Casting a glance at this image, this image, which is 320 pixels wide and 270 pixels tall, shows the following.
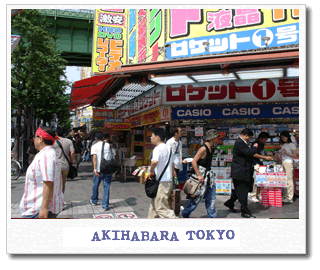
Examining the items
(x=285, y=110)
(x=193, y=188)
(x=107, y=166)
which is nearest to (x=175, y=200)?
(x=193, y=188)

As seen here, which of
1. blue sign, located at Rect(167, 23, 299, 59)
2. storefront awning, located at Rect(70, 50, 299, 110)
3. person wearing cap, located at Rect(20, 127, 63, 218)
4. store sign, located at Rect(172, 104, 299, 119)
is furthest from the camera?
store sign, located at Rect(172, 104, 299, 119)

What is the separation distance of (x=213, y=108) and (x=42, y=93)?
8850 mm

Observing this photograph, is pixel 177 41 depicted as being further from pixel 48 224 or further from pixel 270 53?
pixel 48 224

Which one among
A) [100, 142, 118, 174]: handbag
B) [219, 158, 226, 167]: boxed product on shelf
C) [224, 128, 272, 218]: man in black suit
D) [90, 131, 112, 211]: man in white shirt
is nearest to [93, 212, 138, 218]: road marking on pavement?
[90, 131, 112, 211]: man in white shirt

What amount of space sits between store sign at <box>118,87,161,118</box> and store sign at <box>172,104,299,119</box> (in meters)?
0.95

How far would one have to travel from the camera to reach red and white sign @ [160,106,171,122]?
853cm

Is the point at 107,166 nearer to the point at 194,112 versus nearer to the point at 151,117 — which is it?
the point at 194,112

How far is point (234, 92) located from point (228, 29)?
6.56 feet

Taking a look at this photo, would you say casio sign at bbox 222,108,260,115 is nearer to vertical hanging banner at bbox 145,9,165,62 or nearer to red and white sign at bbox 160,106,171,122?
red and white sign at bbox 160,106,171,122

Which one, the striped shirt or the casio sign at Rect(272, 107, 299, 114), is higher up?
the casio sign at Rect(272, 107, 299, 114)

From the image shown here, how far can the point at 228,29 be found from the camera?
25.3 ft

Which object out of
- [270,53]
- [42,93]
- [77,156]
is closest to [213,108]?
[270,53]

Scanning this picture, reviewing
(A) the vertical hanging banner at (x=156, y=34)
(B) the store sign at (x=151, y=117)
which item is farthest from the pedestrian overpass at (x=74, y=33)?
(B) the store sign at (x=151, y=117)

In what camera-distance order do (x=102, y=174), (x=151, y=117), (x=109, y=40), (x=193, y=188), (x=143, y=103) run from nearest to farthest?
1. (x=193, y=188)
2. (x=102, y=174)
3. (x=151, y=117)
4. (x=143, y=103)
5. (x=109, y=40)
